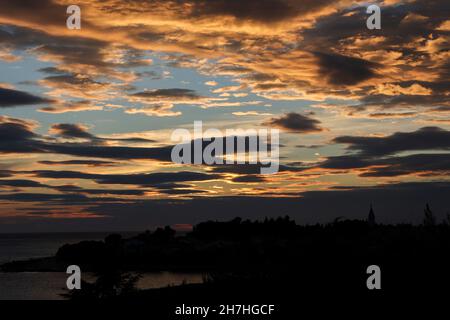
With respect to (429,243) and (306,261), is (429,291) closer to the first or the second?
(429,243)

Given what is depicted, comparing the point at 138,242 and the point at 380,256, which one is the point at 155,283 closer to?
the point at 138,242

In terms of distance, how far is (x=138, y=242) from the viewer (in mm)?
96250

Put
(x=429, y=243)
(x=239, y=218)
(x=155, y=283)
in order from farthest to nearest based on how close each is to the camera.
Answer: (x=239, y=218), (x=155, y=283), (x=429, y=243)

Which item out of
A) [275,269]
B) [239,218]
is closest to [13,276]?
[239,218]

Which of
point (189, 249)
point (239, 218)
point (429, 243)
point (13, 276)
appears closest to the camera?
point (429, 243)

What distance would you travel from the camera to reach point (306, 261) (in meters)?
16.6

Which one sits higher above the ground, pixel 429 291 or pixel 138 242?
pixel 429 291

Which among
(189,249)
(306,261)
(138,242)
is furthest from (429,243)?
(138,242)

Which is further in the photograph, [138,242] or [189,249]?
[138,242]

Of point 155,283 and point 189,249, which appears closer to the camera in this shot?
point 155,283
